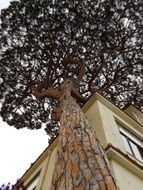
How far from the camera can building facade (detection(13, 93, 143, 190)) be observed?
541 cm

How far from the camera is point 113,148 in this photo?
18.3 feet

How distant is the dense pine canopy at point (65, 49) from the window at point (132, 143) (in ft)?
18.1

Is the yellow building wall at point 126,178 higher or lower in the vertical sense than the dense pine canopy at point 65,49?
lower

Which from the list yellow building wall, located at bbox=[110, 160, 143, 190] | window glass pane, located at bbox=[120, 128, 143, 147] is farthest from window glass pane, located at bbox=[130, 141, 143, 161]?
yellow building wall, located at bbox=[110, 160, 143, 190]

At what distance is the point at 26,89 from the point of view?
44.4ft

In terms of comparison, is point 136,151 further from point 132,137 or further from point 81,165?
point 81,165

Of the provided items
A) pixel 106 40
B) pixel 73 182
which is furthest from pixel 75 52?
pixel 73 182

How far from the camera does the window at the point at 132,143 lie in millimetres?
7326

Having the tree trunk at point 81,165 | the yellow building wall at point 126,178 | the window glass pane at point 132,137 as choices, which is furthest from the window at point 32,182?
the tree trunk at point 81,165

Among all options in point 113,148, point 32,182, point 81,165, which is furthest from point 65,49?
point 81,165

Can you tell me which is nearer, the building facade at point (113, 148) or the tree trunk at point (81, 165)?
the tree trunk at point (81, 165)

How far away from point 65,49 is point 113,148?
367 inches

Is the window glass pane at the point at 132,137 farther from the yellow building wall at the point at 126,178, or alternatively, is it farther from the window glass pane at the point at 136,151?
the yellow building wall at the point at 126,178

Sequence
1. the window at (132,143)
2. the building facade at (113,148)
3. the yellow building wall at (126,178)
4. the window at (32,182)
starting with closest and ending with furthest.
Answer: the yellow building wall at (126,178) < the building facade at (113,148) < the window at (132,143) < the window at (32,182)
